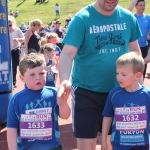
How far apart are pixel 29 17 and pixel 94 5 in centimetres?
4016

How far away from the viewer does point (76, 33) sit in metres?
3.23

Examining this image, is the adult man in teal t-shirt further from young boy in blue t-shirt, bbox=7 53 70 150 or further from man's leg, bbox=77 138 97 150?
young boy in blue t-shirt, bbox=7 53 70 150

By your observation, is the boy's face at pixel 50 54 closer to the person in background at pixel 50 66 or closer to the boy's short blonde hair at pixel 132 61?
the person in background at pixel 50 66

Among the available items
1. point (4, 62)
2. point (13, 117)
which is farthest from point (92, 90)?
point (4, 62)

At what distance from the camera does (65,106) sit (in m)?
2.85

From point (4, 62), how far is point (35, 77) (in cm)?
261

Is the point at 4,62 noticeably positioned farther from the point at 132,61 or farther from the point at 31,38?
the point at 31,38

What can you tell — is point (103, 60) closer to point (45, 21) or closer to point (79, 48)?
point (79, 48)

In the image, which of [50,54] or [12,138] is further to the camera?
[50,54]

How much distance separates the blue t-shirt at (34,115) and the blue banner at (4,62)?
2546 millimetres

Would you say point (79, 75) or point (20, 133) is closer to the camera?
point (20, 133)

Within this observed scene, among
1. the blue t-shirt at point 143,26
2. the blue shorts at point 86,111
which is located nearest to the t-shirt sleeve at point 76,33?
the blue shorts at point 86,111

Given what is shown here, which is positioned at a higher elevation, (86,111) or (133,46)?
(133,46)

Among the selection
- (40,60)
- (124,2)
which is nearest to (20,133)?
(40,60)
